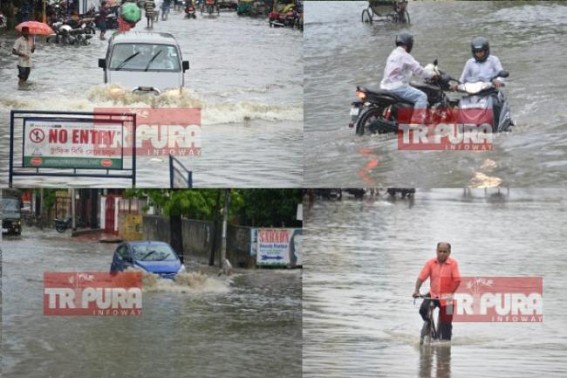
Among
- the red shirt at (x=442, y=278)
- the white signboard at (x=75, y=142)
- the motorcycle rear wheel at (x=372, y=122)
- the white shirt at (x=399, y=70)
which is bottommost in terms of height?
the red shirt at (x=442, y=278)

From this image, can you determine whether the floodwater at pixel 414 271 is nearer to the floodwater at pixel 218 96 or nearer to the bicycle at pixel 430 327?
the bicycle at pixel 430 327

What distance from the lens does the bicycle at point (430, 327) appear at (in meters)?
9.79

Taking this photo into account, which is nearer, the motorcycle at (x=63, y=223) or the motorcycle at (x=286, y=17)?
the motorcycle at (x=63, y=223)

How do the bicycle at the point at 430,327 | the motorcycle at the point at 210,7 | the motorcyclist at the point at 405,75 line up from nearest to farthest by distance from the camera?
the bicycle at the point at 430,327
the motorcyclist at the point at 405,75
the motorcycle at the point at 210,7

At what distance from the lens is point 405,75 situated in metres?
10.1

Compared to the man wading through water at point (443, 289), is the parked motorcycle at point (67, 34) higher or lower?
higher

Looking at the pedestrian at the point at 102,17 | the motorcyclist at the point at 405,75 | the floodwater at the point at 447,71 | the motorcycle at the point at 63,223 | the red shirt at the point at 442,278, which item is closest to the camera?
the red shirt at the point at 442,278

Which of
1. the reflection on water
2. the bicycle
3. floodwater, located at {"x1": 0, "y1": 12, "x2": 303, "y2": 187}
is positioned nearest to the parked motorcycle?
floodwater, located at {"x1": 0, "y1": 12, "x2": 303, "y2": 187}

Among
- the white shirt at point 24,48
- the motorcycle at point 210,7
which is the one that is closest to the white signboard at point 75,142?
the white shirt at point 24,48

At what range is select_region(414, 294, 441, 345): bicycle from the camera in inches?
385

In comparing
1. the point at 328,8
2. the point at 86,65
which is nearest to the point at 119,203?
the point at 86,65

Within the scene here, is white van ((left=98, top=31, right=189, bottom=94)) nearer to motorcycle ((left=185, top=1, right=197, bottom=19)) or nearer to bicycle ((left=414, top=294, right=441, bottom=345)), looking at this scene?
motorcycle ((left=185, top=1, right=197, bottom=19))

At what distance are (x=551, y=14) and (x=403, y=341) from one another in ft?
8.48

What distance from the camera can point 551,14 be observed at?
10.2 m
